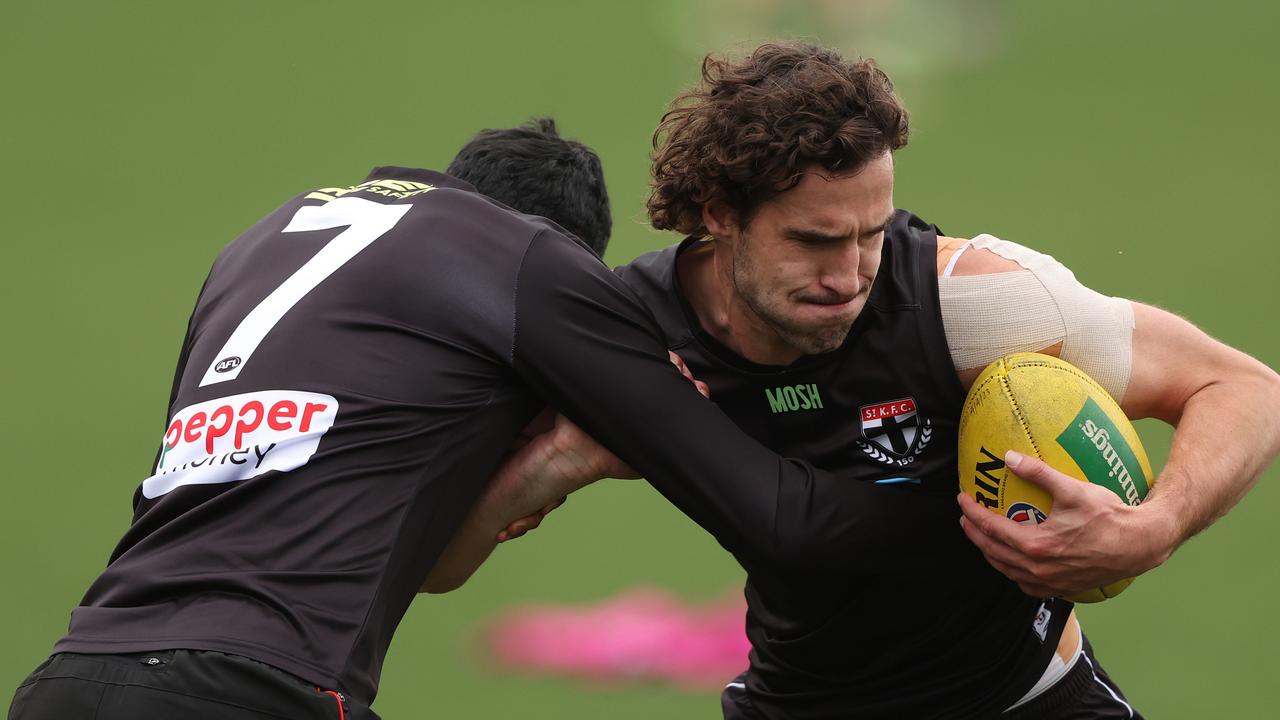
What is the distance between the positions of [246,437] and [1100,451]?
1750 millimetres

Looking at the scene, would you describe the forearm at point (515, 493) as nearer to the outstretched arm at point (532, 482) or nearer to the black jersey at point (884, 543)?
the outstretched arm at point (532, 482)

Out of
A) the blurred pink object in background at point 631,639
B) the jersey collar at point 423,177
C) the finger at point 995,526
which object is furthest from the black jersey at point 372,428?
the blurred pink object in background at point 631,639

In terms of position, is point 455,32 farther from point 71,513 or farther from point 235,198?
point 71,513

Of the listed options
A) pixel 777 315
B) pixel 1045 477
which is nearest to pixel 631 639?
pixel 777 315

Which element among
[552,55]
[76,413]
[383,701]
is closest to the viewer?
[383,701]

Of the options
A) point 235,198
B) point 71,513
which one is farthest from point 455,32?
point 71,513

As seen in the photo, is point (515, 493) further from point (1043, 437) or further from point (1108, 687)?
point (1108, 687)

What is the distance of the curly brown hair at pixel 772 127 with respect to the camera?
333 centimetres

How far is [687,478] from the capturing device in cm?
319

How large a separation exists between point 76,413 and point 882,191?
6683mm

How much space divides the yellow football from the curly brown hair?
590mm

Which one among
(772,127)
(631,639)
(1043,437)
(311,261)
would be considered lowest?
(631,639)

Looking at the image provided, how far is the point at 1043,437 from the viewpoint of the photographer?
128 inches

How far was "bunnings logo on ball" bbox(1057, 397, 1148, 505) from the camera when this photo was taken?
10.6ft
